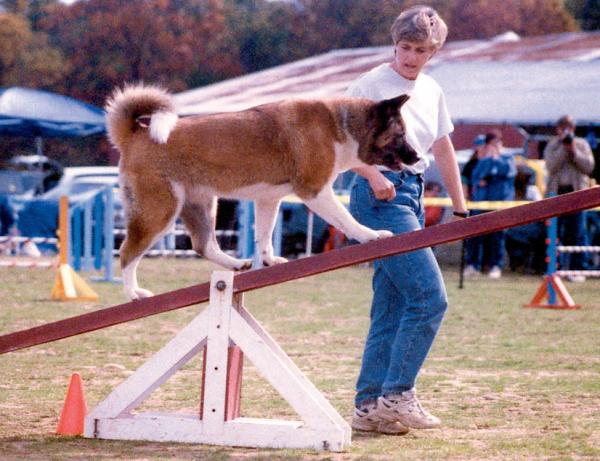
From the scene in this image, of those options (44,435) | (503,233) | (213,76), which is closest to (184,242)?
(503,233)

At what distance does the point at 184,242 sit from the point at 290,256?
2322mm

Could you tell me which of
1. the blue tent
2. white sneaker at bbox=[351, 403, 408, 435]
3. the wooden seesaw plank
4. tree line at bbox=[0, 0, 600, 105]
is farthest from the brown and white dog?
tree line at bbox=[0, 0, 600, 105]

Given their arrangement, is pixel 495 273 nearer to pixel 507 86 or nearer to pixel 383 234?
pixel 507 86

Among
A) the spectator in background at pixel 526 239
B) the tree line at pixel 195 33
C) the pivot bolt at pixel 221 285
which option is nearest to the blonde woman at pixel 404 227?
the pivot bolt at pixel 221 285

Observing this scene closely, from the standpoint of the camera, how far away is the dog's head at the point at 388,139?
568cm

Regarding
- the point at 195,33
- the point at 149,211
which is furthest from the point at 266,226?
the point at 195,33

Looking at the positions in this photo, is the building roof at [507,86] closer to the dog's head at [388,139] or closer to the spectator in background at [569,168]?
the spectator in background at [569,168]

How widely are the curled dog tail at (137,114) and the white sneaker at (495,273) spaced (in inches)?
459

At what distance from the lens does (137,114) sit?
5859mm

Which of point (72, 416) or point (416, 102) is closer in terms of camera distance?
point (72, 416)

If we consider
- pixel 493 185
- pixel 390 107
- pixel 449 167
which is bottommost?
pixel 493 185

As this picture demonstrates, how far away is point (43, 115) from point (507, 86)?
9.07 m

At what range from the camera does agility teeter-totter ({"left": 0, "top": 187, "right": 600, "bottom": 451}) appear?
5.36 meters

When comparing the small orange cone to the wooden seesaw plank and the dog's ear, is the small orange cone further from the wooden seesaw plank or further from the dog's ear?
the dog's ear
